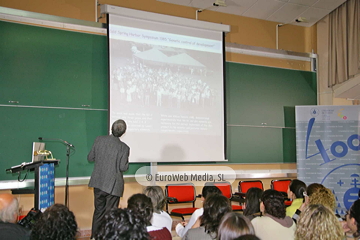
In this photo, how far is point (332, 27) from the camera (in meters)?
6.92

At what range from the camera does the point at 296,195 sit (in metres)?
3.89

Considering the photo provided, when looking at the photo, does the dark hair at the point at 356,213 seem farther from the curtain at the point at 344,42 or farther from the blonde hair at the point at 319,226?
the curtain at the point at 344,42

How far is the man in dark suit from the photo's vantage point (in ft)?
13.0

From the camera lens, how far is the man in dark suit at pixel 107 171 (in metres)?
3.97

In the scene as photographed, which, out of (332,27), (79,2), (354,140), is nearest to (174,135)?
(79,2)

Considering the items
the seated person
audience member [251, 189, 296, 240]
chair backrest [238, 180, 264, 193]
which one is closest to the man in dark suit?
audience member [251, 189, 296, 240]

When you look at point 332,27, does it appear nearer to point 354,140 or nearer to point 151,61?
point 354,140

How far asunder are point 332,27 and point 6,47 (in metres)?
5.63

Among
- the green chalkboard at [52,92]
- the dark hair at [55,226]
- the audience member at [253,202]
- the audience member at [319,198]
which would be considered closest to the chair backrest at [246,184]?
the green chalkboard at [52,92]

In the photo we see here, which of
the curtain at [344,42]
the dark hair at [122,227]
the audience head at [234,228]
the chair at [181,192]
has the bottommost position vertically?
the chair at [181,192]

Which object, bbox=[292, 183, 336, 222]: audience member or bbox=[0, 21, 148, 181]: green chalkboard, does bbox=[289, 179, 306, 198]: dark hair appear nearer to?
bbox=[292, 183, 336, 222]: audience member

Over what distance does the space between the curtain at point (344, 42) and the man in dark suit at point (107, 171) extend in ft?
14.8

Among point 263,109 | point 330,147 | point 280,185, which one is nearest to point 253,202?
point 280,185

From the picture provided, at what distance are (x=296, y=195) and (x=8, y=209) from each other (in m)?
2.82
